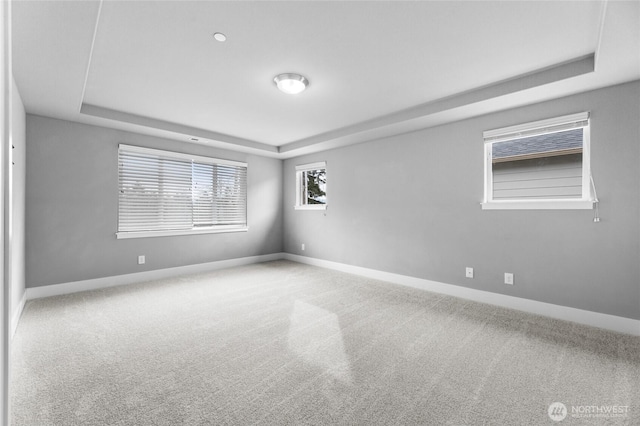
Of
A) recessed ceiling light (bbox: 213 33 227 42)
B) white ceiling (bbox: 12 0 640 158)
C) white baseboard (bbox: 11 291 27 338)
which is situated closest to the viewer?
white ceiling (bbox: 12 0 640 158)

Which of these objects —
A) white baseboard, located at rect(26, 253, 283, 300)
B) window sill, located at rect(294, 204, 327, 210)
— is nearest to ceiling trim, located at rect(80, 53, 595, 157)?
window sill, located at rect(294, 204, 327, 210)

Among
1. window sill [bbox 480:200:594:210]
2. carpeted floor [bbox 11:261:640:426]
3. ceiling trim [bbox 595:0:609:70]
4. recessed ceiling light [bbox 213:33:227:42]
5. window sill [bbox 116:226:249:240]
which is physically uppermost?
recessed ceiling light [bbox 213:33:227:42]

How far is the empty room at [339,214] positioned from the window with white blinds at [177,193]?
0.04 metres

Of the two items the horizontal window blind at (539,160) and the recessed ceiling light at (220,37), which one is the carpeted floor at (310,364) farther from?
the recessed ceiling light at (220,37)

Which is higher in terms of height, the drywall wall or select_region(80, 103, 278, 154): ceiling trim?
select_region(80, 103, 278, 154): ceiling trim

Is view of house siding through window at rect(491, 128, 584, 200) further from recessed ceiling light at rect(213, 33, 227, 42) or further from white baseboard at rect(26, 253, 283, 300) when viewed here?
white baseboard at rect(26, 253, 283, 300)

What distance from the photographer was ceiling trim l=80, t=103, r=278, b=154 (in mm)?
3635

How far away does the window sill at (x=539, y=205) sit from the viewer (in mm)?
2865

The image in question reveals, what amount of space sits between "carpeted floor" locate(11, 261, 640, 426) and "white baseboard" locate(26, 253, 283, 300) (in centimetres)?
21

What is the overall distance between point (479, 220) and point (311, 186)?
3289 millimetres

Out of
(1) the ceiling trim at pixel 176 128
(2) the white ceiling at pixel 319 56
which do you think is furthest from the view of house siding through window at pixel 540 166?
(1) the ceiling trim at pixel 176 128

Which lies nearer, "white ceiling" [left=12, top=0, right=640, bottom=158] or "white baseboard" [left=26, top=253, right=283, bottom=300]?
"white ceiling" [left=12, top=0, right=640, bottom=158]

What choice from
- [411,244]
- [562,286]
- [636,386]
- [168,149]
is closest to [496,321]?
[562,286]

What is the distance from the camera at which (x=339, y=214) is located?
5273 mm
